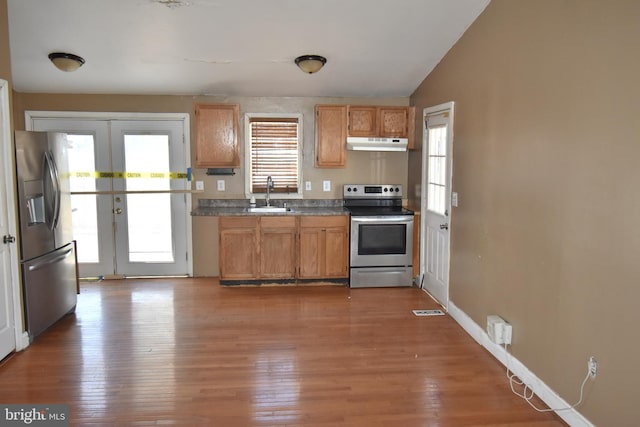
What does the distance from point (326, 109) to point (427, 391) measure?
3581mm

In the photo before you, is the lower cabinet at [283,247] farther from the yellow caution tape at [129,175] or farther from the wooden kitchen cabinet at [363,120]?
the wooden kitchen cabinet at [363,120]

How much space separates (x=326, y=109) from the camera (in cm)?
559

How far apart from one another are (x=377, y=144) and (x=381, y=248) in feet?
4.11

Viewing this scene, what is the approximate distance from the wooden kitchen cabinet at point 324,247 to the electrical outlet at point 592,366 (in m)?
3.17

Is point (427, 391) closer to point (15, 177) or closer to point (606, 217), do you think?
point (606, 217)

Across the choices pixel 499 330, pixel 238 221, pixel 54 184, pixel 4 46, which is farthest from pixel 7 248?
pixel 499 330

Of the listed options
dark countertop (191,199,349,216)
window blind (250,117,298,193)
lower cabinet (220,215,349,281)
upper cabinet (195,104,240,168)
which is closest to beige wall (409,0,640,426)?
lower cabinet (220,215,349,281)

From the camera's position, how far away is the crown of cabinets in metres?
5.58

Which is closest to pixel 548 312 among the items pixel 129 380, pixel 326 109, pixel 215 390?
pixel 215 390

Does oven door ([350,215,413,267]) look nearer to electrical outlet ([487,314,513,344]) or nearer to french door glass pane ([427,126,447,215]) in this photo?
french door glass pane ([427,126,447,215])

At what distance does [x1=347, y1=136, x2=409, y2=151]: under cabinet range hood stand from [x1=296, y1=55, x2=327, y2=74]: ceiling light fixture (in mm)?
1240

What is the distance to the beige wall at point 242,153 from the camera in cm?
550

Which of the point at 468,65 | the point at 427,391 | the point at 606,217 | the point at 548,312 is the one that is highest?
the point at 468,65

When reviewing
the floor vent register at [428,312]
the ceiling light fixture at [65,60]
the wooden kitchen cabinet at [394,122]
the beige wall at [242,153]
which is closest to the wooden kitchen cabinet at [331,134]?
the beige wall at [242,153]
